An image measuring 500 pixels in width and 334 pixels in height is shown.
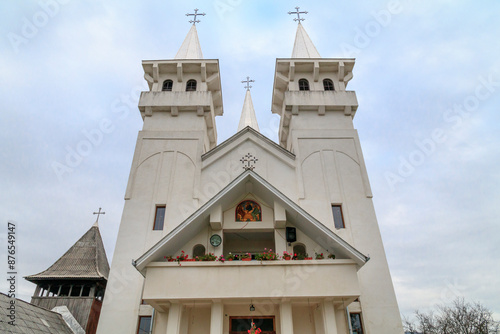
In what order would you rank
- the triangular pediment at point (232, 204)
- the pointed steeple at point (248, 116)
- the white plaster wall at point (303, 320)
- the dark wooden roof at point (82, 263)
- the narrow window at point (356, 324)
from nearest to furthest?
1. the triangular pediment at point (232, 204)
2. the white plaster wall at point (303, 320)
3. the narrow window at point (356, 324)
4. the dark wooden roof at point (82, 263)
5. the pointed steeple at point (248, 116)

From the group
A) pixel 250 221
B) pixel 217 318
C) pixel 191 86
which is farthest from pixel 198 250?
pixel 191 86

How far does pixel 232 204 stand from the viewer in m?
14.5

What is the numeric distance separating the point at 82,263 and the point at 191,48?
19618 mm

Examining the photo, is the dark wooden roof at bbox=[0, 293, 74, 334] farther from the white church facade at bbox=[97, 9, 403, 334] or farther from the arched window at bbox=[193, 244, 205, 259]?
the arched window at bbox=[193, 244, 205, 259]

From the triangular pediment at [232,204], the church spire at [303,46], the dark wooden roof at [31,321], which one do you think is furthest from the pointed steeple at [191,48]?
the dark wooden roof at [31,321]

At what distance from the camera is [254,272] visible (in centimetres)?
1152

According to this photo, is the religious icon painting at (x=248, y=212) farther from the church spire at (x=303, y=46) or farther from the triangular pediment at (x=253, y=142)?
the church spire at (x=303, y=46)

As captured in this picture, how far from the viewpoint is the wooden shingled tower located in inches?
855

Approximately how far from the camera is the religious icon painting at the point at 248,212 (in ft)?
46.7

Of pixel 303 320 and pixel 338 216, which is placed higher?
pixel 338 216

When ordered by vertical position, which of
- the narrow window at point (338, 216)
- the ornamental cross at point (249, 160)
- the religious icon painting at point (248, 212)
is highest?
the ornamental cross at point (249, 160)

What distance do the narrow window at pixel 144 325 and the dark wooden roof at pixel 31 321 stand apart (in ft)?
18.6

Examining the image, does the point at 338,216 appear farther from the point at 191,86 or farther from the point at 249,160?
the point at 191,86

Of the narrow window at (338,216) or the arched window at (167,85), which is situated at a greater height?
the arched window at (167,85)
